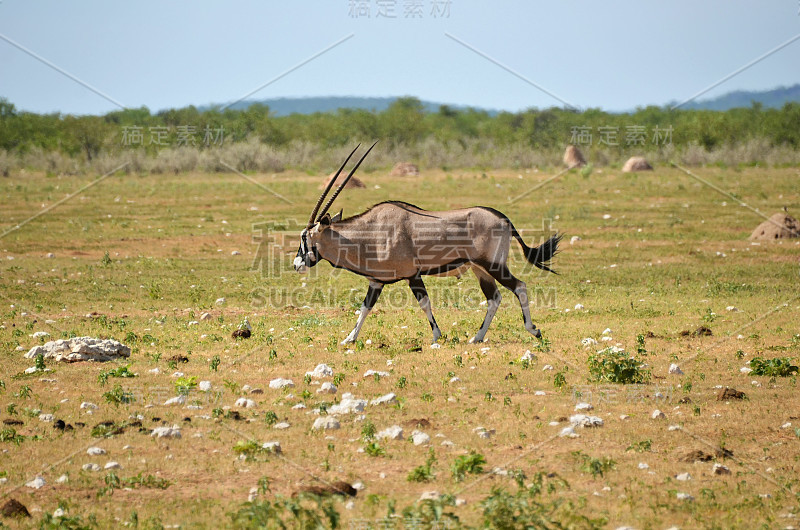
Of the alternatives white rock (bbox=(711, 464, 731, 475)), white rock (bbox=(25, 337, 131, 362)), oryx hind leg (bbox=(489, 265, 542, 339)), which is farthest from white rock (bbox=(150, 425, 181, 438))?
oryx hind leg (bbox=(489, 265, 542, 339))

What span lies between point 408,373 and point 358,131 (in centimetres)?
5843

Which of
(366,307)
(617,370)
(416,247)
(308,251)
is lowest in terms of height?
(617,370)

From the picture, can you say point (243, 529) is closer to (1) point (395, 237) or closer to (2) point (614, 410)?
(2) point (614, 410)

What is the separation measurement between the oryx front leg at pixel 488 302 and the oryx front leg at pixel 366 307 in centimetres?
157

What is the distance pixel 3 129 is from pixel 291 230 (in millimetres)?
40945

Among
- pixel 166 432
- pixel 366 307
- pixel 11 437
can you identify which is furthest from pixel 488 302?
pixel 11 437

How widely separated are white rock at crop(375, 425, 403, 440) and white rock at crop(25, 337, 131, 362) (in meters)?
4.95

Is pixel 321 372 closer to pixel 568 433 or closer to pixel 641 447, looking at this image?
pixel 568 433

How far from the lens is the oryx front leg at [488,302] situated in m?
13.2

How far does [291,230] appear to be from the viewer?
26.4 metres

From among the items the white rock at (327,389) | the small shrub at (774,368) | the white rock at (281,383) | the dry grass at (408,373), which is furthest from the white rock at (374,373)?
the small shrub at (774,368)

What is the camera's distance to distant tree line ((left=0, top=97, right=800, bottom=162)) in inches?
2206

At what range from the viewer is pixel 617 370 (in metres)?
10.8

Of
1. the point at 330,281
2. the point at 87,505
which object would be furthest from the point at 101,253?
the point at 87,505
